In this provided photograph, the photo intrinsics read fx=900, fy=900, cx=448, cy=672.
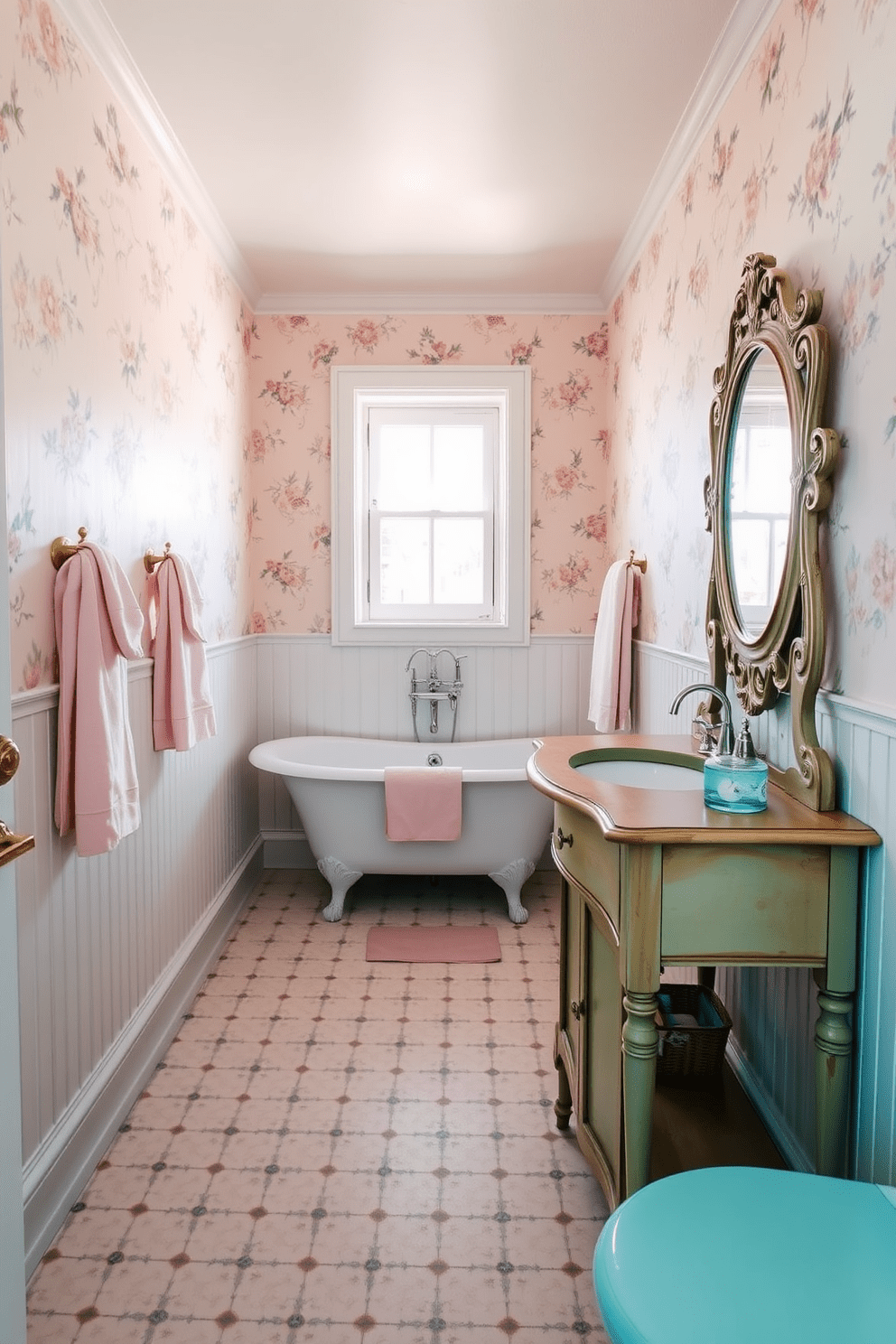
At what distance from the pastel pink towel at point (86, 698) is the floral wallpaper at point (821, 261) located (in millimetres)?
1471

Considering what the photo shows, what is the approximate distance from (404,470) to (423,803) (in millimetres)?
1664

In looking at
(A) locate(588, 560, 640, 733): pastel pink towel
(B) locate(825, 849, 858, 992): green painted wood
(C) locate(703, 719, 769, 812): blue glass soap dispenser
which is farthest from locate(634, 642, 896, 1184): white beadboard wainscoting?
(A) locate(588, 560, 640, 733): pastel pink towel

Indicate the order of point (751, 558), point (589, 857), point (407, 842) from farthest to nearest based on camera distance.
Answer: point (407, 842), point (751, 558), point (589, 857)

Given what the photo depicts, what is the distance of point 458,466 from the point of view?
4.23m

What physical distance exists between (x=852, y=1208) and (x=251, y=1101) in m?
1.65

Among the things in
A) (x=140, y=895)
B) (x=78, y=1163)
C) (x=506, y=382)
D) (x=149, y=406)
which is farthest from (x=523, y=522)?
(x=78, y=1163)

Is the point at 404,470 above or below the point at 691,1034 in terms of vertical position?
above

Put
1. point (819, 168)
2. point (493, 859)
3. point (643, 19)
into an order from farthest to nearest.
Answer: point (493, 859), point (643, 19), point (819, 168)

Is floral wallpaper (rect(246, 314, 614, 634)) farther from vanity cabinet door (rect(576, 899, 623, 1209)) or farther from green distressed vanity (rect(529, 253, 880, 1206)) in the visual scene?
vanity cabinet door (rect(576, 899, 623, 1209))

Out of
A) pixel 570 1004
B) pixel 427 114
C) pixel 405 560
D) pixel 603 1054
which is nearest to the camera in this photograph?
pixel 603 1054

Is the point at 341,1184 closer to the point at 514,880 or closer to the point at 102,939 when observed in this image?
the point at 102,939

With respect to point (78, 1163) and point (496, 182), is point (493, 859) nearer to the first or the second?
point (78, 1163)

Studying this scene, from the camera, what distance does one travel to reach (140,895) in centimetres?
250

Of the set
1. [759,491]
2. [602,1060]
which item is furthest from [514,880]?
[759,491]
